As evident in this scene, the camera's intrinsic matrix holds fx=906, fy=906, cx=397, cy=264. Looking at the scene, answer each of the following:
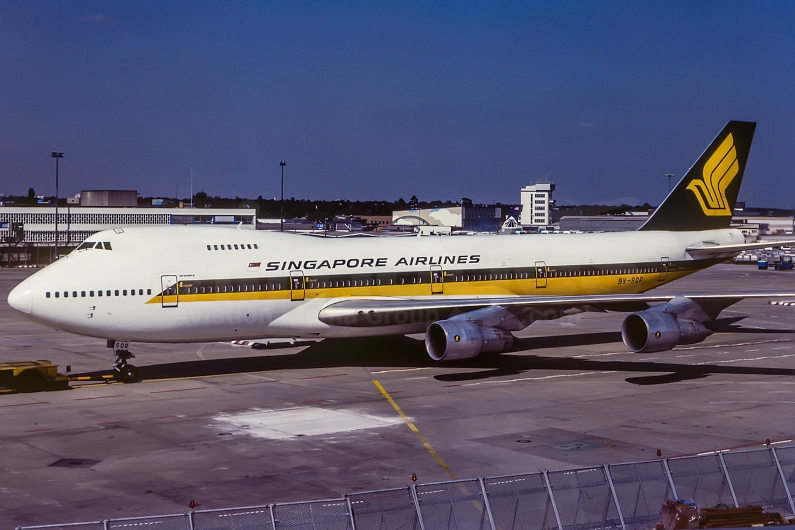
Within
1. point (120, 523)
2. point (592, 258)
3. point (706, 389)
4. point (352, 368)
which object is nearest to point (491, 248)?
point (592, 258)

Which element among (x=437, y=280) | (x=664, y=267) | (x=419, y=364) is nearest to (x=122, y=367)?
(x=419, y=364)

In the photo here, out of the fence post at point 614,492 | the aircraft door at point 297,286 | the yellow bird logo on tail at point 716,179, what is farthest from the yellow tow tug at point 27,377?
the yellow bird logo on tail at point 716,179

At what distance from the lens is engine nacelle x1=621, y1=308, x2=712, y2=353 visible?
32.8m

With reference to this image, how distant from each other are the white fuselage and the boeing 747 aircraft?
5 centimetres

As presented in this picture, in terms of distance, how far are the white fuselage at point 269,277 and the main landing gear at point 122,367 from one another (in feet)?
2.98

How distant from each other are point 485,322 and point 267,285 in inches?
327

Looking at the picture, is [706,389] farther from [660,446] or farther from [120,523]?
[120,523]

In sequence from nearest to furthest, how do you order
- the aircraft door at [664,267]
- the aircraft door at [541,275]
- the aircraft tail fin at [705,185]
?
1. the aircraft door at [541,275]
2. the aircraft door at [664,267]
3. the aircraft tail fin at [705,185]

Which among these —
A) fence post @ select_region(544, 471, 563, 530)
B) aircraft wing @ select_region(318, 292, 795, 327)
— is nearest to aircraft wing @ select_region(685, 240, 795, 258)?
aircraft wing @ select_region(318, 292, 795, 327)

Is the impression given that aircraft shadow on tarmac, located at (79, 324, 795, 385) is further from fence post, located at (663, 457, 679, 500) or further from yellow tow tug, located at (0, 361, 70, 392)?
fence post, located at (663, 457, 679, 500)

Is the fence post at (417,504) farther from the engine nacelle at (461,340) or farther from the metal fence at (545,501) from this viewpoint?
the engine nacelle at (461,340)

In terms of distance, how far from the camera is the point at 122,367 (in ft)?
108

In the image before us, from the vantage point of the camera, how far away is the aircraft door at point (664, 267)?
4359 centimetres

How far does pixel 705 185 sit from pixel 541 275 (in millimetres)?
11028
